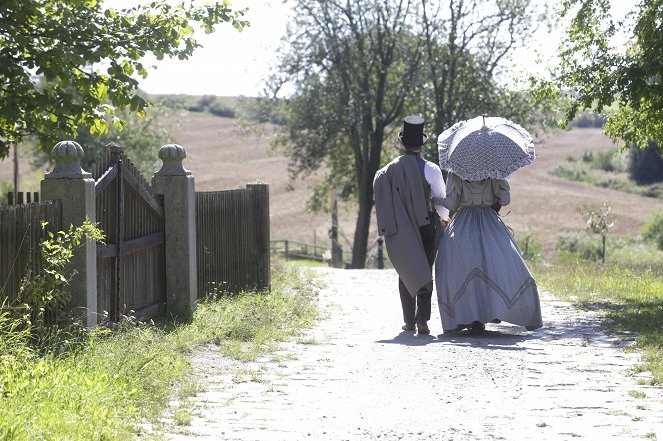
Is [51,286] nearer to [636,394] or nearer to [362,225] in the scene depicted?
[636,394]

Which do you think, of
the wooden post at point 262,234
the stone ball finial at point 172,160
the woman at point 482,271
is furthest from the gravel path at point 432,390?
the wooden post at point 262,234

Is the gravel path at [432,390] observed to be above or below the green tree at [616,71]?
below

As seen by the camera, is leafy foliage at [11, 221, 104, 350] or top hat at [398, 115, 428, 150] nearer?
leafy foliage at [11, 221, 104, 350]

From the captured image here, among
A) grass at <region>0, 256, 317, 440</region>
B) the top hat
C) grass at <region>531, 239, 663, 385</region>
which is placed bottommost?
grass at <region>531, 239, 663, 385</region>

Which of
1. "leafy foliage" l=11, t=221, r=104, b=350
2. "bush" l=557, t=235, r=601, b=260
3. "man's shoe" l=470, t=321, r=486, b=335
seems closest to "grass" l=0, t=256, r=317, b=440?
"leafy foliage" l=11, t=221, r=104, b=350

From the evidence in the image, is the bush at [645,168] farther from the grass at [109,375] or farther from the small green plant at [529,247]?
the grass at [109,375]

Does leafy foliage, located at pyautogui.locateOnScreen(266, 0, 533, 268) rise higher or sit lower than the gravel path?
higher

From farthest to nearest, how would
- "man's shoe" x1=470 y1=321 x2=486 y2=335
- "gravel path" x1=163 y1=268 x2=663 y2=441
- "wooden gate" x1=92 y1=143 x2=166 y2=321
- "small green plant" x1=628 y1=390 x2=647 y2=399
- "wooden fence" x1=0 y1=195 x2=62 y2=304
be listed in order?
"man's shoe" x1=470 y1=321 x2=486 y2=335, "wooden gate" x1=92 y1=143 x2=166 y2=321, "wooden fence" x1=0 y1=195 x2=62 y2=304, "small green plant" x1=628 y1=390 x2=647 y2=399, "gravel path" x1=163 y1=268 x2=663 y2=441

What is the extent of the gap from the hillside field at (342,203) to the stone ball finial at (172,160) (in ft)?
72.0

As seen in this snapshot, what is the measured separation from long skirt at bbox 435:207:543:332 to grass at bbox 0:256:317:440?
67.4 inches

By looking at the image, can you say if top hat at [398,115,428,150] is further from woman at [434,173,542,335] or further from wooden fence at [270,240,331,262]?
wooden fence at [270,240,331,262]

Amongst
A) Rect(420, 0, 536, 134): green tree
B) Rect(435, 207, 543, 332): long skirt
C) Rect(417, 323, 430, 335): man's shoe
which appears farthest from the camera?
Rect(420, 0, 536, 134): green tree

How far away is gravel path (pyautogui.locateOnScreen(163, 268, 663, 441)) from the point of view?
656 cm

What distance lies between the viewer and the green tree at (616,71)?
48.1 ft
